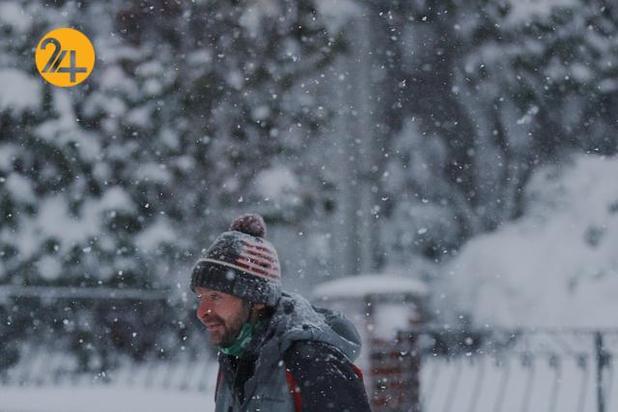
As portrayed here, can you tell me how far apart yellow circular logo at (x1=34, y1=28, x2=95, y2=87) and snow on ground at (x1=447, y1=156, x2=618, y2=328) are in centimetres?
530

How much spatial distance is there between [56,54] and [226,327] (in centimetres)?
957

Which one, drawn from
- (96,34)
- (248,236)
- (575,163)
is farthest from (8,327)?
(248,236)

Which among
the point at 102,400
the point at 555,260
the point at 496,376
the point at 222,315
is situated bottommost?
the point at 222,315

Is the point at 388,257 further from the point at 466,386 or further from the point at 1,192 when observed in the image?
the point at 1,192

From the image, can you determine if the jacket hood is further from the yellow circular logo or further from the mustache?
the yellow circular logo

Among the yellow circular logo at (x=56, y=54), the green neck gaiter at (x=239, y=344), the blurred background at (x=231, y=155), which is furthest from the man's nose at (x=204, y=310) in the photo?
the yellow circular logo at (x=56, y=54)

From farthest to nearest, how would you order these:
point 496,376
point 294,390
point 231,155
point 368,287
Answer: point 231,155, point 496,376, point 368,287, point 294,390

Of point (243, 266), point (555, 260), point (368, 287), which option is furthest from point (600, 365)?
point (555, 260)

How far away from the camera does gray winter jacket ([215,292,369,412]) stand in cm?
216

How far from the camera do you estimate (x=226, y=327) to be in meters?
2.46

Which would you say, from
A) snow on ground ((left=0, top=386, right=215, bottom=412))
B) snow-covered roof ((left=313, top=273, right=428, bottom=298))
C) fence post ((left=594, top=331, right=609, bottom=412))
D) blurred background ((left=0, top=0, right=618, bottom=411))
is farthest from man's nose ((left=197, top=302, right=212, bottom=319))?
blurred background ((left=0, top=0, right=618, bottom=411))

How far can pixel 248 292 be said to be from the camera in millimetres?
2477

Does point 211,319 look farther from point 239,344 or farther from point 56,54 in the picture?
point 56,54

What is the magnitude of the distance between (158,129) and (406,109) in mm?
3963
